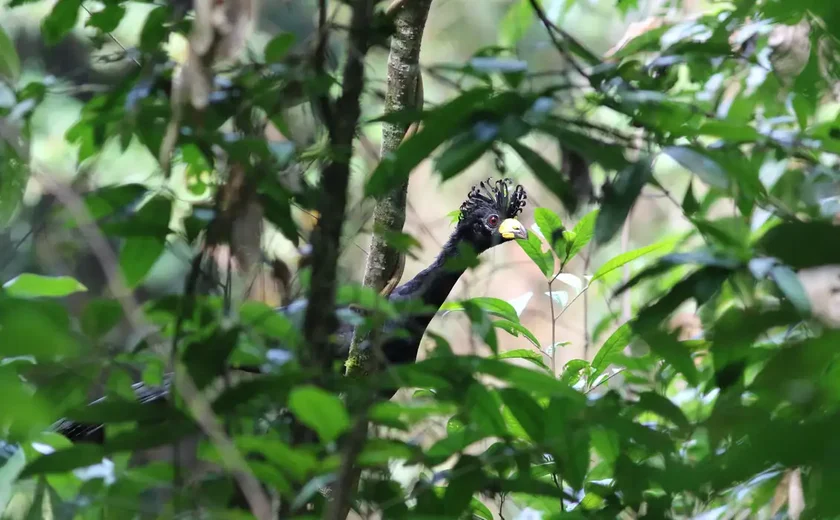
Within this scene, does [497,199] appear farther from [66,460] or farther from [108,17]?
[66,460]

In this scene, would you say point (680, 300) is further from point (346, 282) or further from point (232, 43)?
point (232, 43)

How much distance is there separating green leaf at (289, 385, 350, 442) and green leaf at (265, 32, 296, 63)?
28 cm

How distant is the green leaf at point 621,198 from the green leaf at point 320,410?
0.23m

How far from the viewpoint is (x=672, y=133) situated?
624 mm

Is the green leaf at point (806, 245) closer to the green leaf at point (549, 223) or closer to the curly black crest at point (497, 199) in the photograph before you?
the green leaf at point (549, 223)

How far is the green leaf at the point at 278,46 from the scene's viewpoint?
1.98ft

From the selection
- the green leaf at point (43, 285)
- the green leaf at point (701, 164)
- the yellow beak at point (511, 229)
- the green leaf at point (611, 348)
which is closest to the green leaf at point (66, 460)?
the green leaf at point (43, 285)

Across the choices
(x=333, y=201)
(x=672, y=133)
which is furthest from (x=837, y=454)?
(x=333, y=201)

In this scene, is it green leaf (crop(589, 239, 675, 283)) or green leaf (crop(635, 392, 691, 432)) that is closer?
green leaf (crop(635, 392, 691, 432))

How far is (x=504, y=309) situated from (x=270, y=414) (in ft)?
1.78

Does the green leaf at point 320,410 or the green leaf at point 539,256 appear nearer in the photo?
the green leaf at point 320,410

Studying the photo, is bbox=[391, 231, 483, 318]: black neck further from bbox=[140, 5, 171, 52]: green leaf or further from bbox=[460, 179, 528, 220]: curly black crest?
bbox=[140, 5, 171, 52]: green leaf

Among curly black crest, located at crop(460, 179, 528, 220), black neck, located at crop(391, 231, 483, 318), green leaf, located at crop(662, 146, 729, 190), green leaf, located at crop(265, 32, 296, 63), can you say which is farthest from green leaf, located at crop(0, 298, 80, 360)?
curly black crest, located at crop(460, 179, 528, 220)

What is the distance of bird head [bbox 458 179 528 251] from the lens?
214 centimetres
